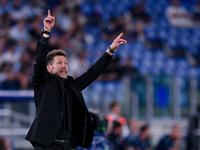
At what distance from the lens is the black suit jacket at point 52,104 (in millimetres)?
3977

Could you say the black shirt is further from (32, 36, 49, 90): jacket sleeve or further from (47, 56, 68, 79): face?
(32, 36, 49, 90): jacket sleeve

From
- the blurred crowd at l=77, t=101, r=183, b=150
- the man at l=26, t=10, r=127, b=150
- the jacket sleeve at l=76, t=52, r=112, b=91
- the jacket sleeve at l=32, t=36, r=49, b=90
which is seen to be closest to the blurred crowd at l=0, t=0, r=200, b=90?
the blurred crowd at l=77, t=101, r=183, b=150

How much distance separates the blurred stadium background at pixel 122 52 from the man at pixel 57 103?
465 cm

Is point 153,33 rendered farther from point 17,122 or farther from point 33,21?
point 17,122

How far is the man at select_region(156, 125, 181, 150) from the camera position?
30.8 ft

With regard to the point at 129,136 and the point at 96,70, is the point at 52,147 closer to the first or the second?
the point at 96,70

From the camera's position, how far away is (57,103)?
410 cm

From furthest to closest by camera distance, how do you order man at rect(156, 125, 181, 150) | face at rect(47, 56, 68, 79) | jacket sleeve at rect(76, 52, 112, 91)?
man at rect(156, 125, 181, 150) → jacket sleeve at rect(76, 52, 112, 91) → face at rect(47, 56, 68, 79)

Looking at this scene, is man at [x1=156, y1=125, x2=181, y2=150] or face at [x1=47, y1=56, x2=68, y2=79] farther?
man at [x1=156, y1=125, x2=181, y2=150]

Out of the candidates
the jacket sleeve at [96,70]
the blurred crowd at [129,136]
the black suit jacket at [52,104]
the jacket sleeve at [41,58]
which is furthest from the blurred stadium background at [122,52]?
the jacket sleeve at [41,58]

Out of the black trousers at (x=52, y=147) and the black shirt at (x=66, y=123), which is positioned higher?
the black shirt at (x=66, y=123)

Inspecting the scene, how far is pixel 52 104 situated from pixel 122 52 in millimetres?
8623

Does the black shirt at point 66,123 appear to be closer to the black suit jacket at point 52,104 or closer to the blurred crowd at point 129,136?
the black suit jacket at point 52,104

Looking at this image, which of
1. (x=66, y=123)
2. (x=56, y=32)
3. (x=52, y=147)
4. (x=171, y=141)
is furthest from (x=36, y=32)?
(x=52, y=147)
